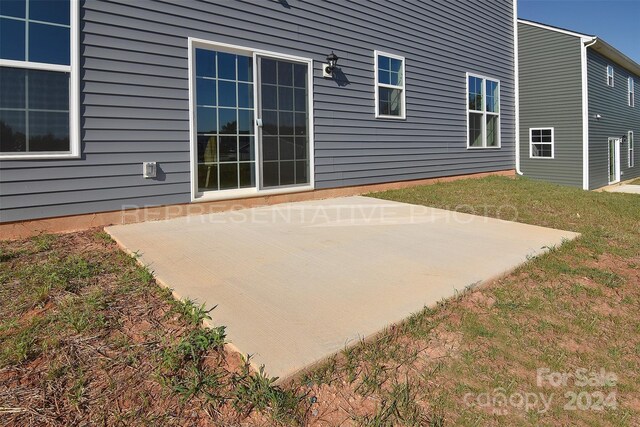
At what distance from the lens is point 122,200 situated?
179 inches

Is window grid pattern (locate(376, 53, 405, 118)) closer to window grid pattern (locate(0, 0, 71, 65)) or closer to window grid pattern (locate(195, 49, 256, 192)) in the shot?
window grid pattern (locate(195, 49, 256, 192))

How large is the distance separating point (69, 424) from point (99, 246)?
2464 millimetres

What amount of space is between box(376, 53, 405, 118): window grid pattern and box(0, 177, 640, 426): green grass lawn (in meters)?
5.02

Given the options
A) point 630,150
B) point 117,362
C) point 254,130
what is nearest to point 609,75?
point 630,150

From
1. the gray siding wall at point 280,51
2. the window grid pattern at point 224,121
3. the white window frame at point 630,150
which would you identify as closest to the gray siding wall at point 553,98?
the gray siding wall at point 280,51

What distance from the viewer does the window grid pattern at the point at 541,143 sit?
15.1 m

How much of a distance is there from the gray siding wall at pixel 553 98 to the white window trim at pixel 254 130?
12.3 m

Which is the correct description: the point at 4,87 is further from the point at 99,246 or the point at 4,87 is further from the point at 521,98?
the point at 521,98

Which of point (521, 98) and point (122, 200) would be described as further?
point (521, 98)

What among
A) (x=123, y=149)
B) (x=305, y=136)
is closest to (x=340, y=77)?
(x=305, y=136)

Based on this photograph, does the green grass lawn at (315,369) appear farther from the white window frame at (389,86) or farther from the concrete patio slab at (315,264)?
the white window frame at (389,86)

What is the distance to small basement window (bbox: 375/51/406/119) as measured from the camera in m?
7.48

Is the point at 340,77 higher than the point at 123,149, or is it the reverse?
the point at 340,77

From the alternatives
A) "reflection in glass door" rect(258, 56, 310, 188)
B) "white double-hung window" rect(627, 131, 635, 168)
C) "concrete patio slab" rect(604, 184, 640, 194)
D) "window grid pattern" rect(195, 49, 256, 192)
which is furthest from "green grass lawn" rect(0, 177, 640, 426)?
"white double-hung window" rect(627, 131, 635, 168)
